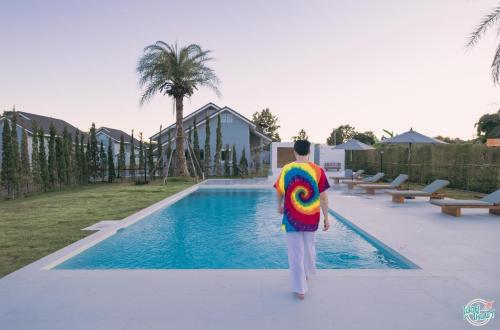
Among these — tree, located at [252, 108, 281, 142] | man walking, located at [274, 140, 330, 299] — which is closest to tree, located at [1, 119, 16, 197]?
man walking, located at [274, 140, 330, 299]

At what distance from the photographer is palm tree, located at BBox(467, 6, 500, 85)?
1173 centimetres

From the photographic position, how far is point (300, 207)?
3.90 m

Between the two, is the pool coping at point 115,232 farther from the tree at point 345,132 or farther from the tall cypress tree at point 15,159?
the tree at point 345,132

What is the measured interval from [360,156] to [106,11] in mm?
24913

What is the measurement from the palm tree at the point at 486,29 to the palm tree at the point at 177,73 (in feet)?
56.4

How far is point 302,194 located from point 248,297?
150 cm

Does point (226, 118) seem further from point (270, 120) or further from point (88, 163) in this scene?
point (270, 120)

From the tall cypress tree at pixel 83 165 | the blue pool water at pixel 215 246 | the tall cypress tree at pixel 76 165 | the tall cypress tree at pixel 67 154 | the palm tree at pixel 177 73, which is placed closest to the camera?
the blue pool water at pixel 215 246

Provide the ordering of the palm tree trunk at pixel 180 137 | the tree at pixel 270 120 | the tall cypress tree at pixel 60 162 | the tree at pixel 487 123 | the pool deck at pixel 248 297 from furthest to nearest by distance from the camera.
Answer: the tree at pixel 270 120 → the tree at pixel 487 123 → the palm tree trunk at pixel 180 137 → the tall cypress tree at pixel 60 162 → the pool deck at pixel 248 297

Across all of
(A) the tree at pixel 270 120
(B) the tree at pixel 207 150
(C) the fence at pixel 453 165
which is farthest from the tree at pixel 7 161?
(A) the tree at pixel 270 120

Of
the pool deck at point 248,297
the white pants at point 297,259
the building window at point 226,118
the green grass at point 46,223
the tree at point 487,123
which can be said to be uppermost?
the tree at point 487,123

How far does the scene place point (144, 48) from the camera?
23172 mm

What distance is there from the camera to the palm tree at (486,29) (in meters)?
11.7

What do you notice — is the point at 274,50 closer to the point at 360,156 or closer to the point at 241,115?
the point at 241,115
